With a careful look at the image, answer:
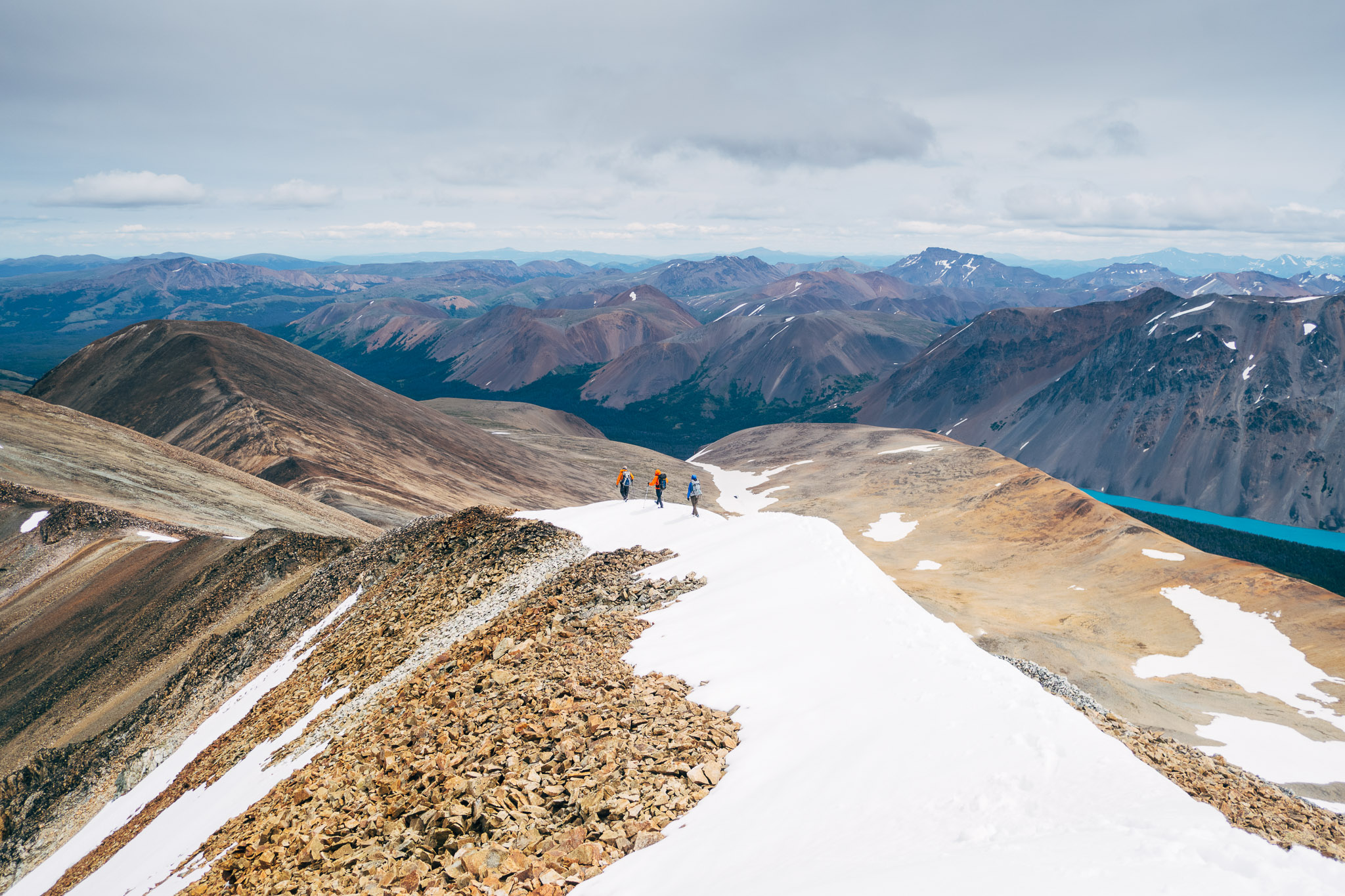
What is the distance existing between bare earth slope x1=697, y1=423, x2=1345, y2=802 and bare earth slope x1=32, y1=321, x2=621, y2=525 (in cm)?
5059

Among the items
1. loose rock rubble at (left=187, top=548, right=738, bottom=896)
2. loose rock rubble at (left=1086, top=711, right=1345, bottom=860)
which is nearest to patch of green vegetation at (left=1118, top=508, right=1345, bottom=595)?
loose rock rubble at (left=1086, top=711, right=1345, bottom=860)

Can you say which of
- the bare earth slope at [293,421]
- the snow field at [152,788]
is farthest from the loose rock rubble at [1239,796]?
the bare earth slope at [293,421]

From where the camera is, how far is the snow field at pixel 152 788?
25.2 meters

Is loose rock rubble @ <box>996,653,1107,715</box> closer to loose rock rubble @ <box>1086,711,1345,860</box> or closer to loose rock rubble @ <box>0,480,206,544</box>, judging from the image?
loose rock rubble @ <box>1086,711,1345,860</box>

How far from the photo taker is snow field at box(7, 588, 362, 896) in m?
25.2

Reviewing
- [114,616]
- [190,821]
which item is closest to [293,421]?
[114,616]

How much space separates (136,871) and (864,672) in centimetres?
2092

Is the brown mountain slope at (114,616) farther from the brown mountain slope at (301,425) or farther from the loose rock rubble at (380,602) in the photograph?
the brown mountain slope at (301,425)

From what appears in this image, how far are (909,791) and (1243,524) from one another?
666ft

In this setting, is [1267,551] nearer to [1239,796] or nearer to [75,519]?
[1239,796]

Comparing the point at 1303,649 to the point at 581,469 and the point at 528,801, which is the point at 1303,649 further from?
the point at 581,469

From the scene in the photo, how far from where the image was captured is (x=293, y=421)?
3671 inches

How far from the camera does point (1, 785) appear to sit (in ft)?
105

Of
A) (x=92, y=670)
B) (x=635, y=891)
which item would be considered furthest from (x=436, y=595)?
(x=92, y=670)
